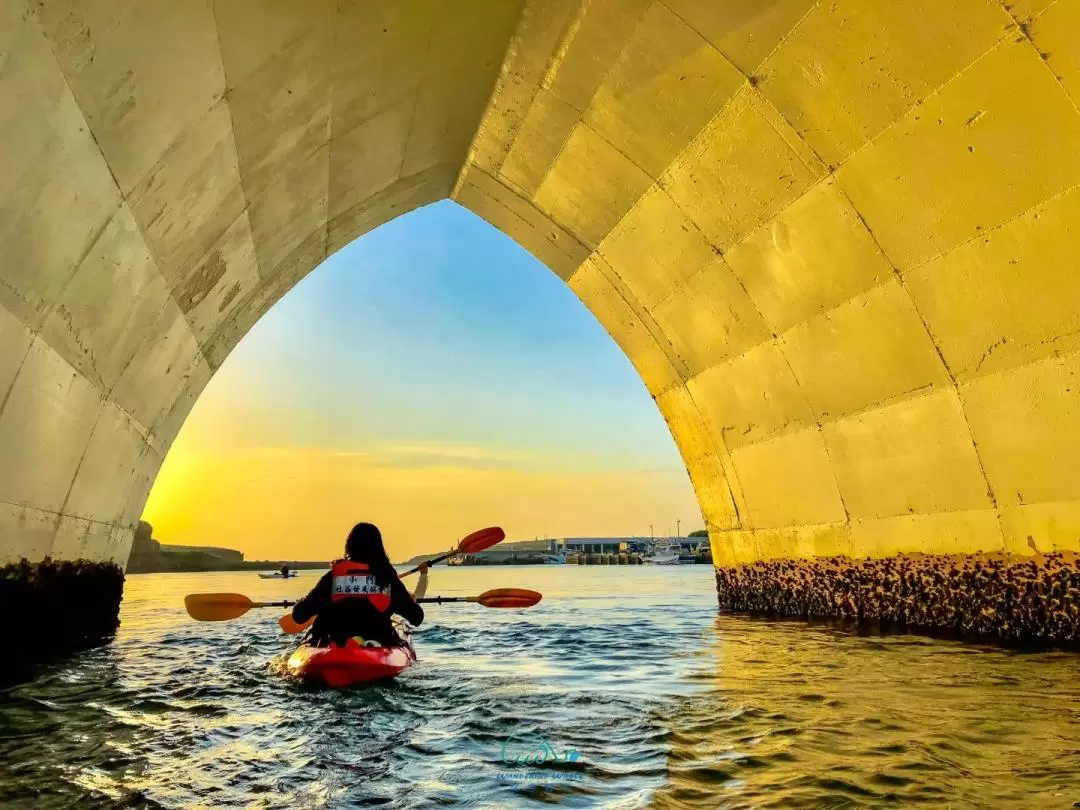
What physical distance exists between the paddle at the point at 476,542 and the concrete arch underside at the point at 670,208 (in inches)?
164

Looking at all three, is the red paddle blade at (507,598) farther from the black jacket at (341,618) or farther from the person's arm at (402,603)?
the black jacket at (341,618)

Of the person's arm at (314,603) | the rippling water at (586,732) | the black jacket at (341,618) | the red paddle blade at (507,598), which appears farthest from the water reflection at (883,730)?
the person's arm at (314,603)

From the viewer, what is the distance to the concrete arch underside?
18.5 feet

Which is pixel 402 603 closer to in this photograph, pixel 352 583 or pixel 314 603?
pixel 352 583

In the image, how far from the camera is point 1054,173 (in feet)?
19.8

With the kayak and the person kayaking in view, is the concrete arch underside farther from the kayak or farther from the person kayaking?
the kayak

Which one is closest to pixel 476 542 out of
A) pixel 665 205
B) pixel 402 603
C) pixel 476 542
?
pixel 476 542

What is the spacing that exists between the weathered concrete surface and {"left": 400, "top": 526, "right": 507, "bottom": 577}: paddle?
4.19 m

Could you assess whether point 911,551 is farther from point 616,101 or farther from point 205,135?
point 205,135

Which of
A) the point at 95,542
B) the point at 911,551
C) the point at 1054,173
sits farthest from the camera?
Answer: the point at 95,542

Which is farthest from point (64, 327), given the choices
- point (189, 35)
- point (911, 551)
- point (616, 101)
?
point (911, 551)

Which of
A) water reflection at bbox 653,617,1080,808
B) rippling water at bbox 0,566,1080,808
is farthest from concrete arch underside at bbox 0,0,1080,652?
rippling water at bbox 0,566,1080,808

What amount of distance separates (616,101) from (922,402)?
189 inches

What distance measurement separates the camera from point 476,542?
12.6 m
